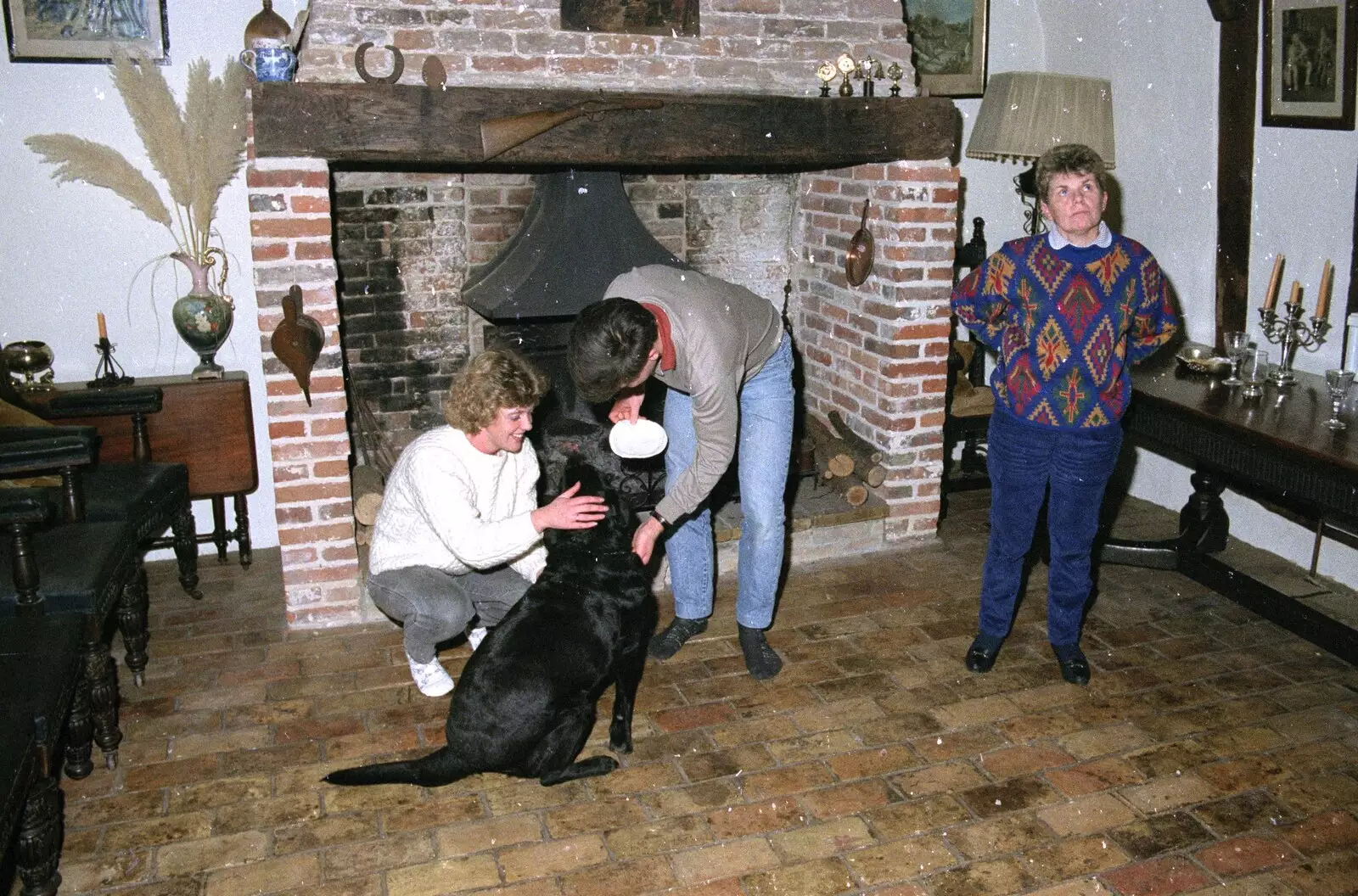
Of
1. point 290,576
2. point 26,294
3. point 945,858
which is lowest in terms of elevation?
point 945,858

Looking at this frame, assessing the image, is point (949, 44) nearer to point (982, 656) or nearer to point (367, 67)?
point (367, 67)

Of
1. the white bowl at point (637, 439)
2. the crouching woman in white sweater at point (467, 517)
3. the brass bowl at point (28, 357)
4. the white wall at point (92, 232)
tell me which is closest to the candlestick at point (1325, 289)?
the white bowl at point (637, 439)

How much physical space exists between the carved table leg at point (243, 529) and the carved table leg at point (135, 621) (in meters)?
0.85

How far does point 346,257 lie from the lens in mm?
4086

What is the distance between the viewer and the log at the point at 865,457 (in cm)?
423

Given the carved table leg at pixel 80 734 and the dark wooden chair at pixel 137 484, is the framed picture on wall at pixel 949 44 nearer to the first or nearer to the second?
the dark wooden chair at pixel 137 484

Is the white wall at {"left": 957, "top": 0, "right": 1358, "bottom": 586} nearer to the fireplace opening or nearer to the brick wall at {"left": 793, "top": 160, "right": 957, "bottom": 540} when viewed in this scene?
the brick wall at {"left": 793, "top": 160, "right": 957, "bottom": 540}

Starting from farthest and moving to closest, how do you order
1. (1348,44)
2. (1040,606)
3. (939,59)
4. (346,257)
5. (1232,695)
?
(939,59) < (346,257) < (1040,606) < (1348,44) < (1232,695)

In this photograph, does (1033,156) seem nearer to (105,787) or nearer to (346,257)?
(346,257)

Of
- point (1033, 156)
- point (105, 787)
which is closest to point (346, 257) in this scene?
point (105, 787)

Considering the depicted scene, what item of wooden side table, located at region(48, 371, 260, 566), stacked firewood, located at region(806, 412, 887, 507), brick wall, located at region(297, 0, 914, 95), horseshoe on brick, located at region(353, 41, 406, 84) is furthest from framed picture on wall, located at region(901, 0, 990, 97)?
wooden side table, located at region(48, 371, 260, 566)

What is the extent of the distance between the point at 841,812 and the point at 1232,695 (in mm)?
1326

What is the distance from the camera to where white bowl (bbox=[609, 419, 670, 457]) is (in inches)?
114

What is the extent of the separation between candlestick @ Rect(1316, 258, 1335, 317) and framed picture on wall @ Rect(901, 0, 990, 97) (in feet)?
5.45
